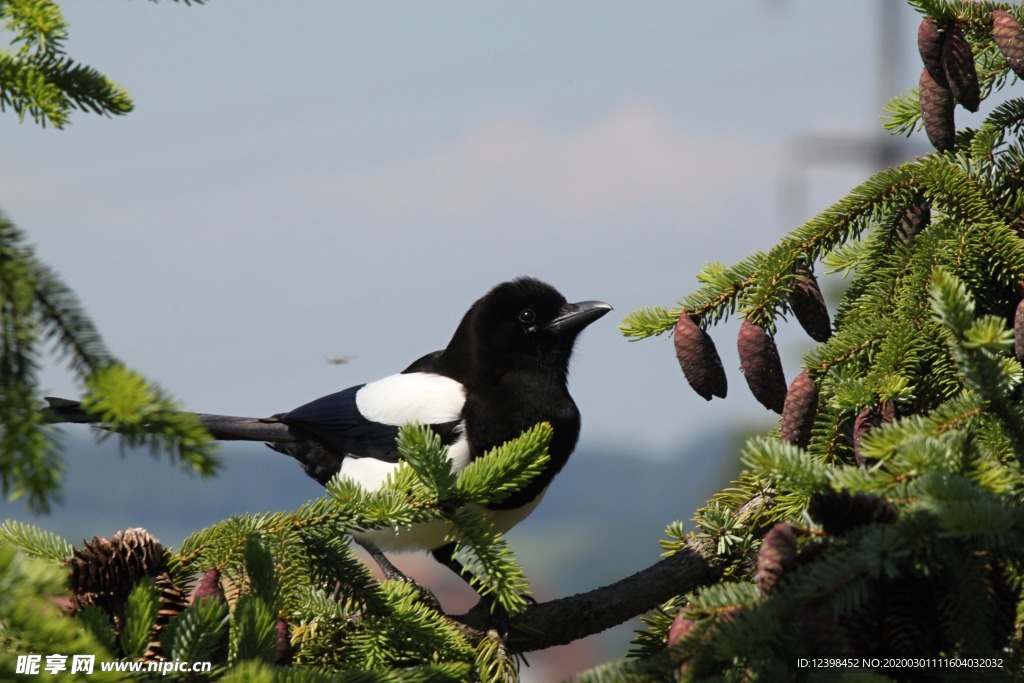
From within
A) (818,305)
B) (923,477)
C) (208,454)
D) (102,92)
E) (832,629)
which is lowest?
(832,629)

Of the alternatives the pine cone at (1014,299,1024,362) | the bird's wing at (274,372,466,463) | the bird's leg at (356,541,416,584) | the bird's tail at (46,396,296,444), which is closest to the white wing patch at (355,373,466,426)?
the bird's wing at (274,372,466,463)

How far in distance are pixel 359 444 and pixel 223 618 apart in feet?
8.01

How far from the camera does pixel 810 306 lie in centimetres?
182

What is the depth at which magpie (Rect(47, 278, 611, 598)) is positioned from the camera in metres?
3.23

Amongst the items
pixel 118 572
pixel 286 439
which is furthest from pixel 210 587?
pixel 286 439

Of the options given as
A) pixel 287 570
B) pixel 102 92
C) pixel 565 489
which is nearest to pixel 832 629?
pixel 287 570

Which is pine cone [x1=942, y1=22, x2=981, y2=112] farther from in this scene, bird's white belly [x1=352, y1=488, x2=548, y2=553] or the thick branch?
bird's white belly [x1=352, y1=488, x2=548, y2=553]

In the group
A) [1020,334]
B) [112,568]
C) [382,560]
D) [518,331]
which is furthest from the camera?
[518,331]

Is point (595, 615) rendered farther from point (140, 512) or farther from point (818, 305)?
point (140, 512)

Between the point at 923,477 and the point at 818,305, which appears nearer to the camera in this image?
the point at 923,477

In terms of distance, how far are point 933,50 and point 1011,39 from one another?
14 cm

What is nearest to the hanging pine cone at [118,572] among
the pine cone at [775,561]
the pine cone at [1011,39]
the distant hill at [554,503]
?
the pine cone at [775,561]

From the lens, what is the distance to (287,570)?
152cm

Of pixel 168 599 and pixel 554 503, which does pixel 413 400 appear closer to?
pixel 168 599
